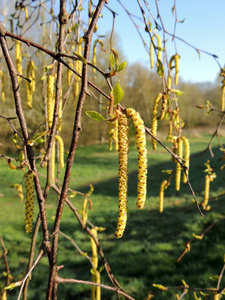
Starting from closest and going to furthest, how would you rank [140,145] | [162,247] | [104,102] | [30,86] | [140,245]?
[140,145]
[30,86]
[162,247]
[140,245]
[104,102]

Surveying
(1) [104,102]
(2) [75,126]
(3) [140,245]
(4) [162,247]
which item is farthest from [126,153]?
(1) [104,102]

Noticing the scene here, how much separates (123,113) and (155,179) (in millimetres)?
8932

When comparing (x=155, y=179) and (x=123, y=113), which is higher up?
(x=123, y=113)

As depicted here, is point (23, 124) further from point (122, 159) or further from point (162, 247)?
point (162, 247)

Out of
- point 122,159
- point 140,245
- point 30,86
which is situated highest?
point 30,86

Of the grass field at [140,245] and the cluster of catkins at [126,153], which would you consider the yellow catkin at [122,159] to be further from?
the grass field at [140,245]

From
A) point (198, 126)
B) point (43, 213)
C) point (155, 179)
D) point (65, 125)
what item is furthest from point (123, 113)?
point (198, 126)

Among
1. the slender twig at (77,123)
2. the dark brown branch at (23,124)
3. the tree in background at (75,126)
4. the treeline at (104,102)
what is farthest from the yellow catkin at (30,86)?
the treeline at (104,102)

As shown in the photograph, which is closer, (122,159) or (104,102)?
(122,159)

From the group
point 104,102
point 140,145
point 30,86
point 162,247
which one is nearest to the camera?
point 140,145

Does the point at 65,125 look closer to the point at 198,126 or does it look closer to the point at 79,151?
the point at 79,151

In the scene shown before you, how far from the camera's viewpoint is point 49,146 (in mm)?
955

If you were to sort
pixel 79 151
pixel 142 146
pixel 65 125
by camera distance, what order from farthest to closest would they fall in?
pixel 79 151, pixel 65 125, pixel 142 146

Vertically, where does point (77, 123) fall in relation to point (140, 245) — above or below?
above
